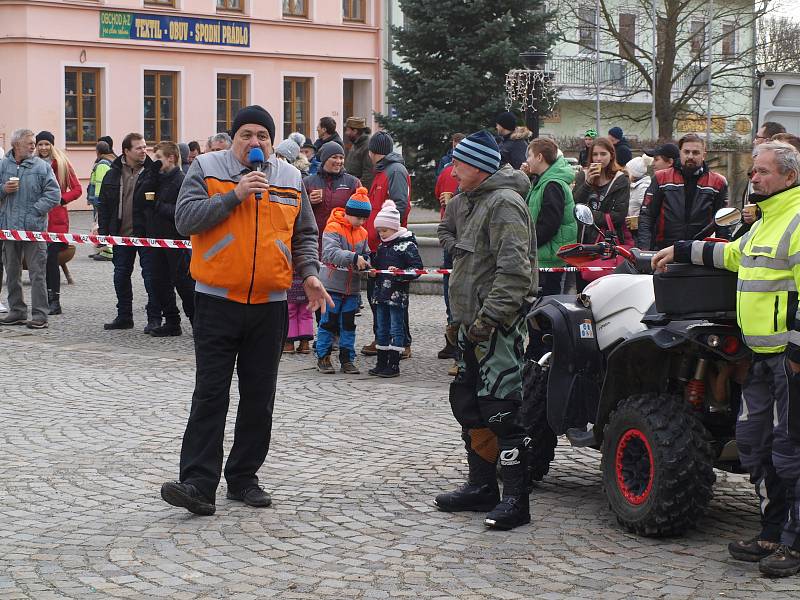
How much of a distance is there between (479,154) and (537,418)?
149 centimetres

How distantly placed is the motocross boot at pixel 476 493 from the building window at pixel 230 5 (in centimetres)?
3588

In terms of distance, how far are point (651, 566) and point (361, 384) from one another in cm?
532

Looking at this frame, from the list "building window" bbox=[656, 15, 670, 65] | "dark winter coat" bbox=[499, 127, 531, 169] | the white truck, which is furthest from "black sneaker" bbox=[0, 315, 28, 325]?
"building window" bbox=[656, 15, 670, 65]

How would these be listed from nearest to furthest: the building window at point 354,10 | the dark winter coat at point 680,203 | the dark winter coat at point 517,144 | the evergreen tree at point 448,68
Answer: the dark winter coat at point 680,203, the dark winter coat at point 517,144, the evergreen tree at point 448,68, the building window at point 354,10

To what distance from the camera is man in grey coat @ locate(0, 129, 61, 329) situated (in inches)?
564

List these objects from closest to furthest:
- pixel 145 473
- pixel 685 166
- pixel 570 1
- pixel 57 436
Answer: pixel 145 473 → pixel 57 436 → pixel 685 166 → pixel 570 1

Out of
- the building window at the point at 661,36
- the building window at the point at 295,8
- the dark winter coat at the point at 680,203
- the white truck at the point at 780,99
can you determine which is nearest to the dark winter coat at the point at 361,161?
the white truck at the point at 780,99

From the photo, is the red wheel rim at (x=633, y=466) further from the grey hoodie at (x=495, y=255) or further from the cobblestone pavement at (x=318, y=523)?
the grey hoodie at (x=495, y=255)

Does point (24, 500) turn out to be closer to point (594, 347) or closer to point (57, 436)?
point (57, 436)

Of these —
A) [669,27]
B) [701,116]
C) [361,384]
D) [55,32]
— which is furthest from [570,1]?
[361,384]

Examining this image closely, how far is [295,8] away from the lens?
43.4m

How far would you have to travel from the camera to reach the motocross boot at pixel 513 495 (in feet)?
21.4

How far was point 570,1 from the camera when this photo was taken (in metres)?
38.3

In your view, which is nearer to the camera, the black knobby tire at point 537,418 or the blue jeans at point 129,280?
the black knobby tire at point 537,418
